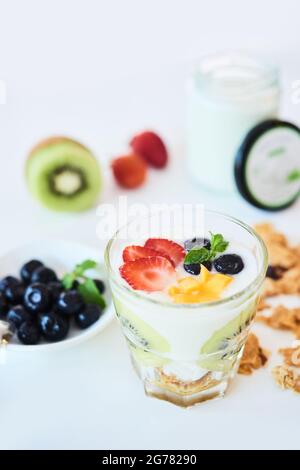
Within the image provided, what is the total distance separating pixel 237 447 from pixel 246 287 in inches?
10.4

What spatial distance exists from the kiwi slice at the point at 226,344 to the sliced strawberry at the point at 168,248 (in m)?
0.14

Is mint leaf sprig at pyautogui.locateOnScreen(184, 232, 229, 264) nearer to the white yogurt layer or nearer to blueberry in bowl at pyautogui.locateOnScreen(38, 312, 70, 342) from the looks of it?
the white yogurt layer

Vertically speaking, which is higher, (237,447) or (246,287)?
(246,287)

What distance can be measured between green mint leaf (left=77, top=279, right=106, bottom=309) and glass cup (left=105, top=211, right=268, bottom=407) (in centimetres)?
16

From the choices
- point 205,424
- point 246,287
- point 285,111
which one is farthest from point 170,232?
point 285,111

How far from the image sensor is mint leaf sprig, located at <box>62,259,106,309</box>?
4.29 feet

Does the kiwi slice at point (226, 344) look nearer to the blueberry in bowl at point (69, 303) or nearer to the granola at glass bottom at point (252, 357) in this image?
the granola at glass bottom at point (252, 357)

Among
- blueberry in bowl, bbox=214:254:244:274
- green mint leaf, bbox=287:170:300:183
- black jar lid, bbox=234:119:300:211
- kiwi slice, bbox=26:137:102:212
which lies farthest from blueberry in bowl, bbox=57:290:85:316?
green mint leaf, bbox=287:170:300:183

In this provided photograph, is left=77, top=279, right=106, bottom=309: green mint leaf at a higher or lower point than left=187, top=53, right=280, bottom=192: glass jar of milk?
lower

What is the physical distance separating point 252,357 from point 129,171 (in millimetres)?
678

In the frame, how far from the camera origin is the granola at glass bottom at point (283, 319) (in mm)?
1288

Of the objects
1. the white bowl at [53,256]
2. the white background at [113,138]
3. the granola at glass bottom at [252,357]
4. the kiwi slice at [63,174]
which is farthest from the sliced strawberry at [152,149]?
the granola at glass bottom at [252,357]
